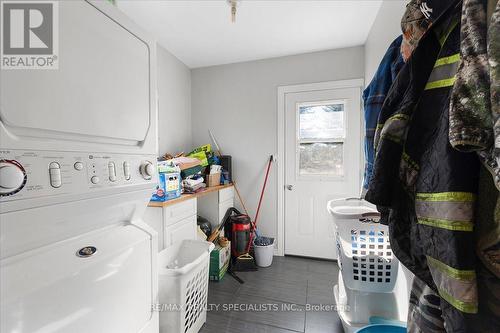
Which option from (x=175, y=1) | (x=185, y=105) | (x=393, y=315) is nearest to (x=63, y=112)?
(x=175, y=1)

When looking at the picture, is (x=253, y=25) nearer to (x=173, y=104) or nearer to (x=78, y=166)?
(x=173, y=104)

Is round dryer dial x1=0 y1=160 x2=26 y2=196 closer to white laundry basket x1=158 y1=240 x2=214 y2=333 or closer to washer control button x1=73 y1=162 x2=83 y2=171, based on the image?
washer control button x1=73 y1=162 x2=83 y2=171

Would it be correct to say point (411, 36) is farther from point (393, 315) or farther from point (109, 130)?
point (393, 315)

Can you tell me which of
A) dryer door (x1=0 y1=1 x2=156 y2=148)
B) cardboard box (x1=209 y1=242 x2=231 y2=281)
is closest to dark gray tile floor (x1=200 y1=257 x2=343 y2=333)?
cardboard box (x1=209 y1=242 x2=231 y2=281)

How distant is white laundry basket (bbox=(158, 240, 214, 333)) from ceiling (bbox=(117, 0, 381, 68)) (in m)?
1.85

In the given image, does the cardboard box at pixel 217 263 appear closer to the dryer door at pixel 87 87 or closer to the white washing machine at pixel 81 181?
the white washing machine at pixel 81 181

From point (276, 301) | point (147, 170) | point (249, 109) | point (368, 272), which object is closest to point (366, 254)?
point (368, 272)

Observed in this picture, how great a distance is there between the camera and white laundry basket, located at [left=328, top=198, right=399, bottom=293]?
1229 mm

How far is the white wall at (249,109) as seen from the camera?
2.51 metres

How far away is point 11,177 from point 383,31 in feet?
7.11

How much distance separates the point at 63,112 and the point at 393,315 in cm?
182

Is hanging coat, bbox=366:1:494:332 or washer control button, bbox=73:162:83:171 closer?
hanging coat, bbox=366:1:494:332

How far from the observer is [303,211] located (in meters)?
2.52

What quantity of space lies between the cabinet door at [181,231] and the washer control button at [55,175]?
1.08 meters
